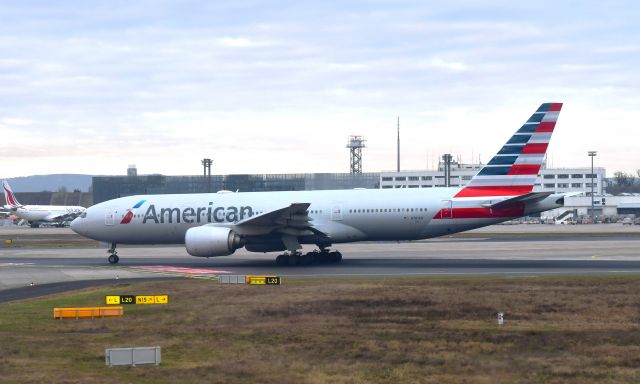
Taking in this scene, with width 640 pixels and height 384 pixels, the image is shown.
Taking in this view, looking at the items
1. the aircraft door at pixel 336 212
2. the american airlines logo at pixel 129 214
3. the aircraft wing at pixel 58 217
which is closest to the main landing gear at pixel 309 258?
the aircraft door at pixel 336 212

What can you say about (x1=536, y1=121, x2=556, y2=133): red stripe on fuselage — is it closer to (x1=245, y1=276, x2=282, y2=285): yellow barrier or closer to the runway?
the runway

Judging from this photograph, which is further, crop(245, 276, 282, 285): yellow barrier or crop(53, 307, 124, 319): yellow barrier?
crop(245, 276, 282, 285): yellow barrier

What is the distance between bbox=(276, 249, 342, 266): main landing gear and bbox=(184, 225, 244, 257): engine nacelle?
7.92 feet

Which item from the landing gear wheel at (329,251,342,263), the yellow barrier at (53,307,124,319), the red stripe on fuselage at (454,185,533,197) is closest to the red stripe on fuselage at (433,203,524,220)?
the red stripe on fuselage at (454,185,533,197)

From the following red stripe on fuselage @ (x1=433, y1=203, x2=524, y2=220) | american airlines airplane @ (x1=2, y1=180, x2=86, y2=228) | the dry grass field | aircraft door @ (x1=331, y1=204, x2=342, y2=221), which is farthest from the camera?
american airlines airplane @ (x1=2, y1=180, x2=86, y2=228)

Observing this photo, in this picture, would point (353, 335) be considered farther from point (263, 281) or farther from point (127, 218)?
point (127, 218)

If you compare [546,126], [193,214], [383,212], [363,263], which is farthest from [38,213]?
[546,126]

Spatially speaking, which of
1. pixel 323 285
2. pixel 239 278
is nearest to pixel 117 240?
pixel 239 278

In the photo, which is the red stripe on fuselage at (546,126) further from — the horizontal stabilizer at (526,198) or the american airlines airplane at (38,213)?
the american airlines airplane at (38,213)

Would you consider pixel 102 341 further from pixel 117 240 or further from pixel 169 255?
pixel 169 255

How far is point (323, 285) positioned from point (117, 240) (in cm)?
1991

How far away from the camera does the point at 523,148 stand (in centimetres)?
4006

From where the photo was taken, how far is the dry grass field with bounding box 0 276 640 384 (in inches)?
627

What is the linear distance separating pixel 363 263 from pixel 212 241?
24.2 ft
